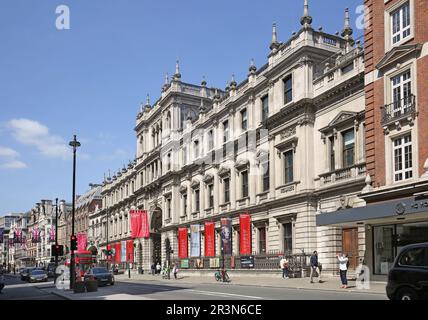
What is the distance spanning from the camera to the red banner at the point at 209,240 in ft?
159

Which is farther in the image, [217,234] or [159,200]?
[159,200]

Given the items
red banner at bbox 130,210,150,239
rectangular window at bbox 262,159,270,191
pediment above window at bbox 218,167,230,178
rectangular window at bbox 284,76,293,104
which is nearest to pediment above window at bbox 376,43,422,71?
rectangular window at bbox 284,76,293,104

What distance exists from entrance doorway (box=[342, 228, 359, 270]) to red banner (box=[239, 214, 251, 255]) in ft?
35.9

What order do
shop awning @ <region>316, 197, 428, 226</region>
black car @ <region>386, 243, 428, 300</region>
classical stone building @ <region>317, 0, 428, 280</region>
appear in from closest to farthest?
black car @ <region>386, 243, 428, 300</region>, shop awning @ <region>316, 197, 428, 226</region>, classical stone building @ <region>317, 0, 428, 280</region>

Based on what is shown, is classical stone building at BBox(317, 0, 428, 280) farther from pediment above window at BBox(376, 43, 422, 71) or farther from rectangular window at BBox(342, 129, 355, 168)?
rectangular window at BBox(342, 129, 355, 168)

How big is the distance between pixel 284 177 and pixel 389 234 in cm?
1216

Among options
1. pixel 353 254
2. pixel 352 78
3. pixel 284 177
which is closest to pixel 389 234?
pixel 353 254

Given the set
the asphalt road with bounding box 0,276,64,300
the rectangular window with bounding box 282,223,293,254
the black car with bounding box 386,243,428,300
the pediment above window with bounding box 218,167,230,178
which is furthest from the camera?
the pediment above window with bounding box 218,167,230,178

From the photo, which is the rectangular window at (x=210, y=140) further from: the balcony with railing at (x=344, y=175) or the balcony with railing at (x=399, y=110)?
the balcony with railing at (x=399, y=110)

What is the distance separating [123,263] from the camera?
80.1m

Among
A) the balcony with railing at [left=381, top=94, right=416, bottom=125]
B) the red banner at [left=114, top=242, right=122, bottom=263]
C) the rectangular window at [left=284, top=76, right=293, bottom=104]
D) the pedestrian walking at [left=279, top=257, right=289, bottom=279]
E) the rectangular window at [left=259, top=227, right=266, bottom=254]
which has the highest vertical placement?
the rectangular window at [left=284, top=76, right=293, bottom=104]

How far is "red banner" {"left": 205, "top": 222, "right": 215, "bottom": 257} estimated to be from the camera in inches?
1911

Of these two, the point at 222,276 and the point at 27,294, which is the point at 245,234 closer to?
the point at 222,276
